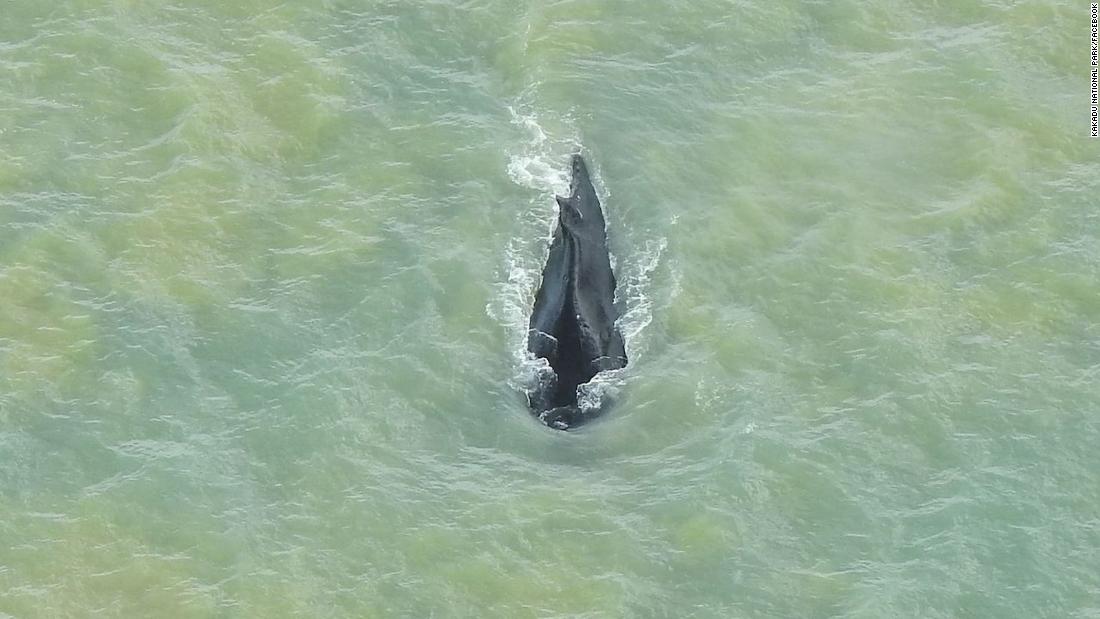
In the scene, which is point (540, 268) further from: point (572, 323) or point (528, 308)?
point (572, 323)

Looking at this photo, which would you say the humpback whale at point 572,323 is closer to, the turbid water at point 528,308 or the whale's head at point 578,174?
the turbid water at point 528,308

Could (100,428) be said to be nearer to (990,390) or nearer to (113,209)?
(113,209)

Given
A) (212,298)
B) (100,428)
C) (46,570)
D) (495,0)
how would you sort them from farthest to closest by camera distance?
(495,0) → (212,298) → (100,428) → (46,570)

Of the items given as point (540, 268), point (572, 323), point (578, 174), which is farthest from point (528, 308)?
point (578, 174)

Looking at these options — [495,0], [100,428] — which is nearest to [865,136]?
[495,0]

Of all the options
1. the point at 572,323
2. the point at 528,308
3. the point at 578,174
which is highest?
the point at 578,174

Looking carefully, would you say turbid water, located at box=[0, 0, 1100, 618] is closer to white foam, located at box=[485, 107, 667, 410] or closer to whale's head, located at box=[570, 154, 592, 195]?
white foam, located at box=[485, 107, 667, 410]
